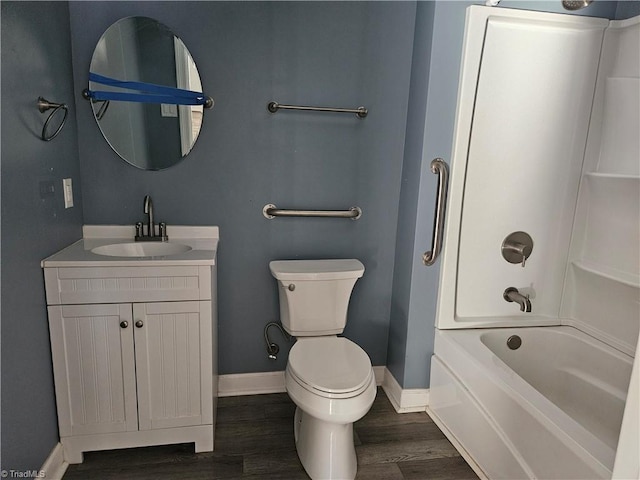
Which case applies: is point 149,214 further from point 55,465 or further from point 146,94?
point 55,465

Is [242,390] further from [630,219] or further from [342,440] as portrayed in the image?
[630,219]

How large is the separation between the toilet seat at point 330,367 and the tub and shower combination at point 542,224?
506 millimetres

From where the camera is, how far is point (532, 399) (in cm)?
154

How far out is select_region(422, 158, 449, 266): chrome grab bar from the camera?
189 centimetres

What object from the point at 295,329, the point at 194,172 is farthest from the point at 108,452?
the point at 194,172

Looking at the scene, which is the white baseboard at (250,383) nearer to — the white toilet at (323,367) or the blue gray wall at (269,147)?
the blue gray wall at (269,147)

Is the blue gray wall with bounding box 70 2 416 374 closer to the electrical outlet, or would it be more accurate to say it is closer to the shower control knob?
the electrical outlet

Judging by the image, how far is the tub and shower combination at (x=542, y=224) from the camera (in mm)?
1903

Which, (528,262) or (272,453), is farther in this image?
(528,262)

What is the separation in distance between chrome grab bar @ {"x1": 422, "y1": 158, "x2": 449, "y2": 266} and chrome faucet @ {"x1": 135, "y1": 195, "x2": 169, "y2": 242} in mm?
1272

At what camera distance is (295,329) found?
2.08 m

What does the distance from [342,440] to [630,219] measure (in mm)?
1617

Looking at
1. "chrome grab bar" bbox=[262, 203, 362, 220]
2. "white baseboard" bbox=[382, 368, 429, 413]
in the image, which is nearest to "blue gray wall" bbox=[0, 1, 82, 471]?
"chrome grab bar" bbox=[262, 203, 362, 220]

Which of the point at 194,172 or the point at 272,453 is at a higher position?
the point at 194,172
